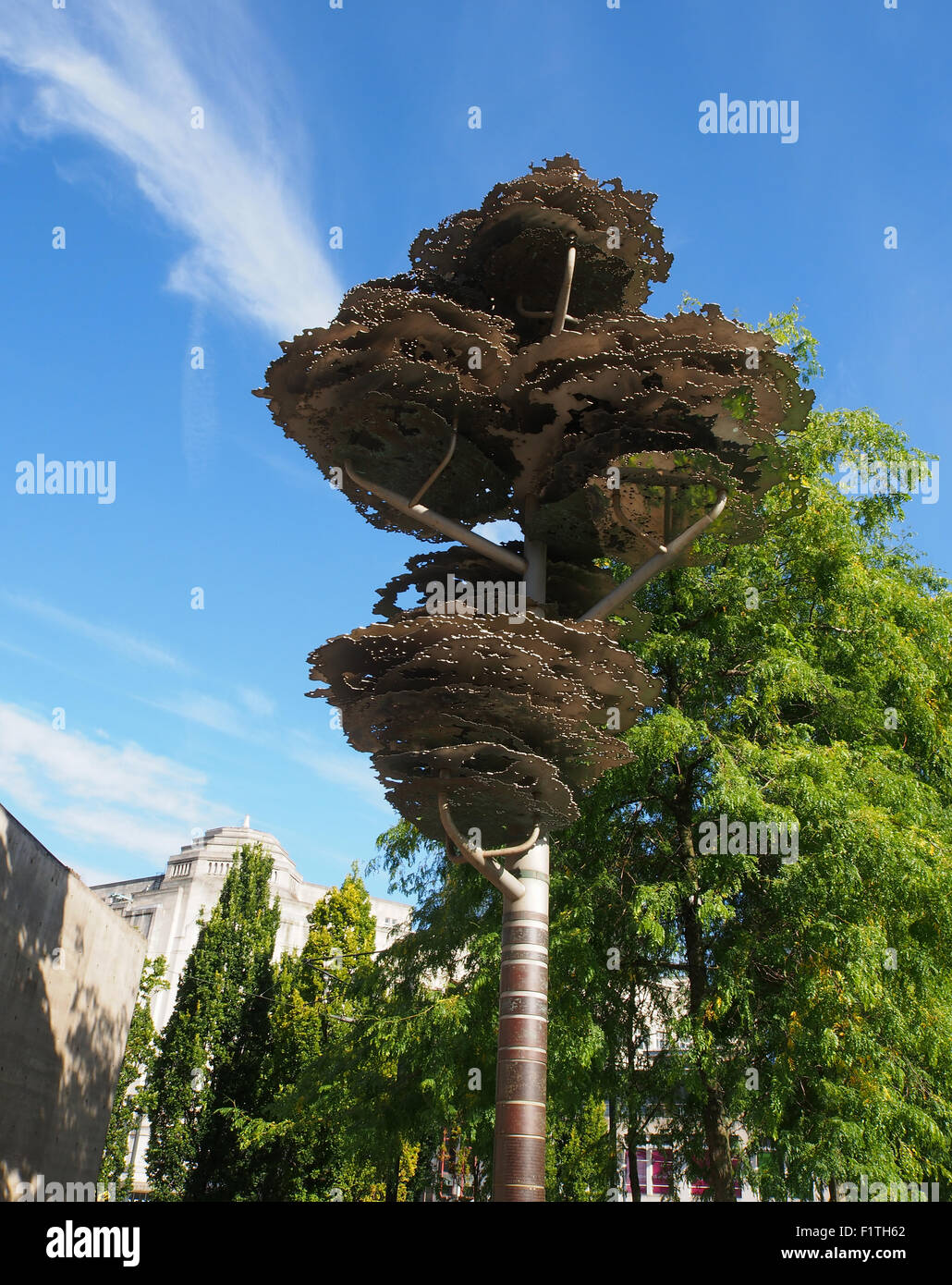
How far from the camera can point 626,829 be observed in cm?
1452

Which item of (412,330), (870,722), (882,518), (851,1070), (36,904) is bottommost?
(851,1070)

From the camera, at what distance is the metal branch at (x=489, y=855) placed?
6375mm

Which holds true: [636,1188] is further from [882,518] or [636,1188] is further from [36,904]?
[882,518]

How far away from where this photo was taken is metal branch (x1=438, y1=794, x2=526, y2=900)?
638 centimetres

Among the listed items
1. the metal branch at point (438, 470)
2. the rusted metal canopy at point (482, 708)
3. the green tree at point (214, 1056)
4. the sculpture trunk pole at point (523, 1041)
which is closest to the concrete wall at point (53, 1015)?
the rusted metal canopy at point (482, 708)

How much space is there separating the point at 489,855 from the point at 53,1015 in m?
8.50

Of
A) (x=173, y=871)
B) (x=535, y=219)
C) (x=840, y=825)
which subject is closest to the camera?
(x=535, y=219)

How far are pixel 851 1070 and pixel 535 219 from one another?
10129mm

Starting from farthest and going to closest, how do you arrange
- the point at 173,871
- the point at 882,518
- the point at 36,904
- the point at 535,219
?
the point at 173,871 < the point at 882,518 < the point at 36,904 < the point at 535,219

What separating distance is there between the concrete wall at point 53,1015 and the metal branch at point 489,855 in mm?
6183

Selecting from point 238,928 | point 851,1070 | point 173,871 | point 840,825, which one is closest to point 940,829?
point 840,825

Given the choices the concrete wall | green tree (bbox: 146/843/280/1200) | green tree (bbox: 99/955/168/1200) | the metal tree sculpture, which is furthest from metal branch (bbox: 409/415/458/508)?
green tree (bbox: 99/955/168/1200)

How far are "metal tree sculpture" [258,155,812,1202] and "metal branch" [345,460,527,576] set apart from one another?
0.02 metres

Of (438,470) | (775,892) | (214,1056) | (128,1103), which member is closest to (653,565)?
(438,470)
